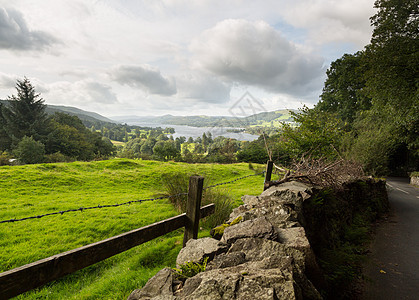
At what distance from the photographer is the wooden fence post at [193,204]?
2900mm

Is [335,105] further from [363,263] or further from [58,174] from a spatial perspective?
[58,174]

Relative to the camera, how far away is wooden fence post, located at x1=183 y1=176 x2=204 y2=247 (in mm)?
2900

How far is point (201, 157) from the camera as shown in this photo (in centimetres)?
3578

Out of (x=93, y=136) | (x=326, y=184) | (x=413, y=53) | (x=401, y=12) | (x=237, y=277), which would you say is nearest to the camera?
(x=237, y=277)

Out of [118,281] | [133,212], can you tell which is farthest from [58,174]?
[118,281]

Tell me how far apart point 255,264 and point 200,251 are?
0.68m

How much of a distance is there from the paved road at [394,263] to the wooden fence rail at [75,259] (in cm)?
328

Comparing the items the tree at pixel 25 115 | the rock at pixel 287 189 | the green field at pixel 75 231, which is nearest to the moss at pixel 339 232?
the rock at pixel 287 189

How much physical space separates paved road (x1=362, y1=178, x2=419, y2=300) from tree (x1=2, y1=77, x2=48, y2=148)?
55.3m

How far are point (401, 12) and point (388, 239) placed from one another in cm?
1548

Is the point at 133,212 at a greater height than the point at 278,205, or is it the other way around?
the point at 278,205

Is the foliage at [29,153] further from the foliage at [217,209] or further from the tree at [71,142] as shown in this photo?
the foliage at [217,209]

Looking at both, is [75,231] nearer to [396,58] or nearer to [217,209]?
[217,209]

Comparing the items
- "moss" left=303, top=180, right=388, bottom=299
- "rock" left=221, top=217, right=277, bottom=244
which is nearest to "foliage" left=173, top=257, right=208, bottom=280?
"rock" left=221, top=217, right=277, bottom=244
